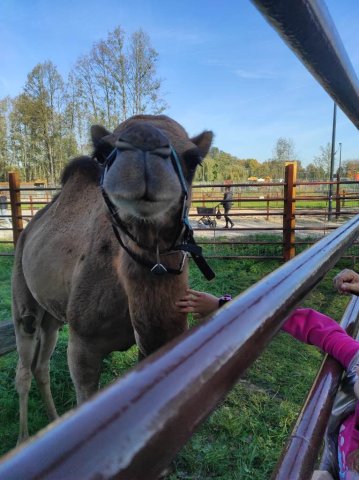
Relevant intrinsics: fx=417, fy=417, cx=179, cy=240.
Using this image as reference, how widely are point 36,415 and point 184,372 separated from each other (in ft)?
13.5

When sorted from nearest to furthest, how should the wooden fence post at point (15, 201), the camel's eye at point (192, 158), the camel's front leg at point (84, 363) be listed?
the camel's eye at point (192, 158) → the camel's front leg at point (84, 363) → the wooden fence post at point (15, 201)

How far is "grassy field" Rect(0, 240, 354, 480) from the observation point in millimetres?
3018

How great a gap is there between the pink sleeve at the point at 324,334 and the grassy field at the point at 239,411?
1.68 metres

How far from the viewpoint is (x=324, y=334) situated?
1.53 meters

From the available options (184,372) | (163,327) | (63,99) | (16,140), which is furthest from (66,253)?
(16,140)

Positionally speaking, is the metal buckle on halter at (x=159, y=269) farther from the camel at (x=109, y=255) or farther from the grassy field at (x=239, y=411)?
the grassy field at (x=239, y=411)

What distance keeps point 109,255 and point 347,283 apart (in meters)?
1.62

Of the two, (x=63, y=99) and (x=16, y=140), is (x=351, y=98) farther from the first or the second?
(x=16, y=140)

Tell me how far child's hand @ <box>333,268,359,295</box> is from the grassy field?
1.73 meters

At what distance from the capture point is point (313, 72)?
837 millimetres

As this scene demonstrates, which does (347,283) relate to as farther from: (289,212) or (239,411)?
(289,212)

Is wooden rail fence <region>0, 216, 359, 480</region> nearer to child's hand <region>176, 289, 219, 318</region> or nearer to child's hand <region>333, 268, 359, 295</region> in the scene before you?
child's hand <region>176, 289, 219, 318</region>

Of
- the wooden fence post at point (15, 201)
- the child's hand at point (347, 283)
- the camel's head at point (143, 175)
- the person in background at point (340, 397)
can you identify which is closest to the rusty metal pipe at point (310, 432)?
the person in background at point (340, 397)

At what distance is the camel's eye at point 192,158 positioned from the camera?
2150 millimetres
